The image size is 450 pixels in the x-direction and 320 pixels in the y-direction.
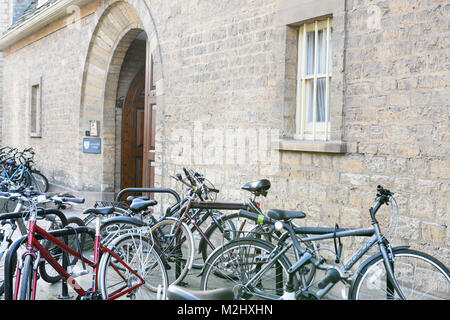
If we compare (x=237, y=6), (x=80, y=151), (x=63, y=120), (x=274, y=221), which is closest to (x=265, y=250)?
(x=274, y=221)

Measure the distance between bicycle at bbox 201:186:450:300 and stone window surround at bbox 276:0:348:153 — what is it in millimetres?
1540

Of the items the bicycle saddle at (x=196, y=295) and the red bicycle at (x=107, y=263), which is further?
the red bicycle at (x=107, y=263)

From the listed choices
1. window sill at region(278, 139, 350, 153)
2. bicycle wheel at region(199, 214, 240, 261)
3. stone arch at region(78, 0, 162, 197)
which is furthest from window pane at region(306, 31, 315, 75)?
stone arch at region(78, 0, 162, 197)

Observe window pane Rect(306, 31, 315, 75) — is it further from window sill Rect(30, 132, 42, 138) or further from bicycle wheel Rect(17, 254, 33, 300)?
window sill Rect(30, 132, 42, 138)

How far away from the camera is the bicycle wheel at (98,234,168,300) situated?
434cm

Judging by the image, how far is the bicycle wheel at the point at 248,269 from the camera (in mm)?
4023

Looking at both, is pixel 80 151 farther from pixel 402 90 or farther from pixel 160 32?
pixel 402 90

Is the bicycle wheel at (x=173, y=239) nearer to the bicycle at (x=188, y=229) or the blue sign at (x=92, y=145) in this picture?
the bicycle at (x=188, y=229)

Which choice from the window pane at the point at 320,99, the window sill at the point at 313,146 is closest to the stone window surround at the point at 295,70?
the window sill at the point at 313,146

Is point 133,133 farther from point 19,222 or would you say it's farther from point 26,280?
point 26,280

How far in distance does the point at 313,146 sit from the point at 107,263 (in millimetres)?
2528

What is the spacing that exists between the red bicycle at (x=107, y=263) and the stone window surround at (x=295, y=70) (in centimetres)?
209

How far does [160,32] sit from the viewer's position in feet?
28.5
